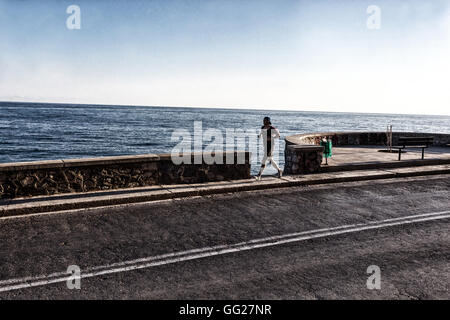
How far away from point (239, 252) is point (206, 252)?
0.48 metres

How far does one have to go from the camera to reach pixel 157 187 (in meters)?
8.90

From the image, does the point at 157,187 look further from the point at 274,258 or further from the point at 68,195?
the point at 274,258

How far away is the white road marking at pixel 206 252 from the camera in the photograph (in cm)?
447

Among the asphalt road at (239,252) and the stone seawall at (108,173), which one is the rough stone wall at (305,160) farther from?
the asphalt road at (239,252)

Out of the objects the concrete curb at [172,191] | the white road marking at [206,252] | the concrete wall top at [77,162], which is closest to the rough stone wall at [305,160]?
the concrete curb at [172,191]

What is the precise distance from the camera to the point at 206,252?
5371 millimetres

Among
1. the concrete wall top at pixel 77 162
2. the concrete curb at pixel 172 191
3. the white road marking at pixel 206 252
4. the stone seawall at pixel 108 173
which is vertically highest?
the concrete wall top at pixel 77 162

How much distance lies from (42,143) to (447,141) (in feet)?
133

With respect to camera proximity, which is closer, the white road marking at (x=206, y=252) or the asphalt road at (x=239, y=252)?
the asphalt road at (x=239, y=252)

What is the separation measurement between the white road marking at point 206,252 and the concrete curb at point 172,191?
9.87 ft

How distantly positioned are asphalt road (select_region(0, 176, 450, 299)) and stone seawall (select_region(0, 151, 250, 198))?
1220 millimetres

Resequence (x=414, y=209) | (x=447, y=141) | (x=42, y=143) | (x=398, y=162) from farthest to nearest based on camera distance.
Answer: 1. (x=42, y=143)
2. (x=447, y=141)
3. (x=398, y=162)
4. (x=414, y=209)

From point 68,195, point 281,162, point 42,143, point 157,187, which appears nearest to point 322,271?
point 157,187

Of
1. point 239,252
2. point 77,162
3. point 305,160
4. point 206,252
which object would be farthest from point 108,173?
point 305,160
